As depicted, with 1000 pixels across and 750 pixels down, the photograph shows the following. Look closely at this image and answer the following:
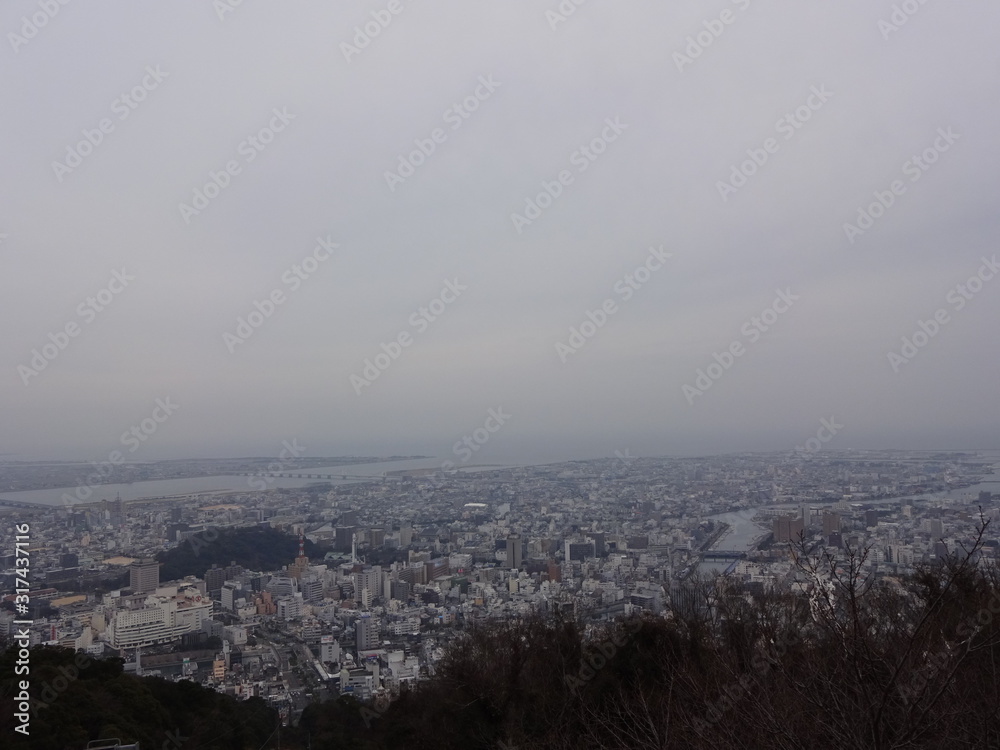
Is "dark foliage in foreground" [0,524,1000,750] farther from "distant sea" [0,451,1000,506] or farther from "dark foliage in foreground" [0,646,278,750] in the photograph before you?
"distant sea" [0,451,1000,506]

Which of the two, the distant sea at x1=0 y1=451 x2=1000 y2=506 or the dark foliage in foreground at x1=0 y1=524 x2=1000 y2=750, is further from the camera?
the distant sea at x1=0 y1=451 x2=1000 y2=506

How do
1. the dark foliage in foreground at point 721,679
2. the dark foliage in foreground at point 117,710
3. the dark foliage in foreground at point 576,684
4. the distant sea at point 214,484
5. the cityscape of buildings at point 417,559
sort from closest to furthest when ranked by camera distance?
the dark foliage in foreground at point 721,679 < the dark foliage in foreground at point 576,684 < the dark foliage in foreground at point 117,710 < the cityscape of buildings at point 417,559 < the distant sea at point 214,484

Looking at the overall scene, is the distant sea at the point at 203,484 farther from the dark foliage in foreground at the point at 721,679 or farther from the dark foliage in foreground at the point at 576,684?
the dark foliage in foreground at the point at 721,679

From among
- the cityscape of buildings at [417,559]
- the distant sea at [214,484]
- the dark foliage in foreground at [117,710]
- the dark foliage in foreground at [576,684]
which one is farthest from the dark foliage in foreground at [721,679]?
the distant sea at [214,484]

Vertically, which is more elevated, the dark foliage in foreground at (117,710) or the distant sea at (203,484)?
the distant sea at (203,484)

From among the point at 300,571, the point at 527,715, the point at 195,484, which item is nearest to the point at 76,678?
the point at 527,715

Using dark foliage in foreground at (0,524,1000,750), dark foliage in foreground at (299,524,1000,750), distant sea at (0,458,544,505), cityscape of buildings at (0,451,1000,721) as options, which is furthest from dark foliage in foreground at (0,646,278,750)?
distant sea at (0,458,544,505)

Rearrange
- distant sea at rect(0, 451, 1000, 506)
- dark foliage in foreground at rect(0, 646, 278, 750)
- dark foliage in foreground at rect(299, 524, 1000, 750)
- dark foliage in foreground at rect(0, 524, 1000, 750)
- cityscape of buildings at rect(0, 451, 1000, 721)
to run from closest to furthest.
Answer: dark foliage in foreground at rect(299, 524, 1000, 750)
dark foliage in foreground at rect(0, 524, 1000, 750)
dark foliage in foreground at rect(0, 646, 278, 750)
cityscape of buildings at rect(0, 451, 1000, 721)
distant sea at rect(0, 451, 1000, 506)

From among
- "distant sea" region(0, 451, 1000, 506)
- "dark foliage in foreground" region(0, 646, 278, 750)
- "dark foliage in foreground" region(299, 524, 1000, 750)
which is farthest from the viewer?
"distant sea" region(0, 451, 1000, 506)

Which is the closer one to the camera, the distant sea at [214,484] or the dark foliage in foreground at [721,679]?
the dark foliage in foreground at [721,679]

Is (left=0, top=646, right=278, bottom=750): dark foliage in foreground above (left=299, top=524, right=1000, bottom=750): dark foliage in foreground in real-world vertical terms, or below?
below
